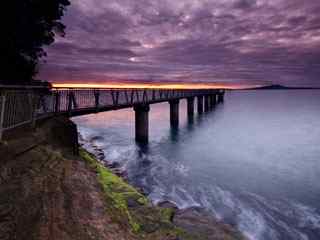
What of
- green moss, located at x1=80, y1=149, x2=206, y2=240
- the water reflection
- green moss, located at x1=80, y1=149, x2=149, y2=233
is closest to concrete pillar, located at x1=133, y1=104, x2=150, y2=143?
the water reflection

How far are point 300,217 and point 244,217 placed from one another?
2385 mm

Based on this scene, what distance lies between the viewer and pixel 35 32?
1417 centimetres

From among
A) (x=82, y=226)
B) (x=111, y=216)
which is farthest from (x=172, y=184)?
(x=82, y=226)

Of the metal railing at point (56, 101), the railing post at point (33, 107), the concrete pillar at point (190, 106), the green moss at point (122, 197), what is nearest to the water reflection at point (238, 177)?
the green moss at point (122, 197)

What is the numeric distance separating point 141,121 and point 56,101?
460 inches

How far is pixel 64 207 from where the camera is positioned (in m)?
4.64

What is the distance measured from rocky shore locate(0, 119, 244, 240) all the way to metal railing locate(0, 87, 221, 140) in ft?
2.10

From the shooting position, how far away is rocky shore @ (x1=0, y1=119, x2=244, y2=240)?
399cm

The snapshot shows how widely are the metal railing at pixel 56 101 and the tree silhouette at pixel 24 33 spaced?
8.67ft

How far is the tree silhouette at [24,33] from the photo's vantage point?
1213cm

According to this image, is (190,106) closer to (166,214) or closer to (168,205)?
(168,205)

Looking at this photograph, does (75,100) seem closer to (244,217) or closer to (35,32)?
(35,32)

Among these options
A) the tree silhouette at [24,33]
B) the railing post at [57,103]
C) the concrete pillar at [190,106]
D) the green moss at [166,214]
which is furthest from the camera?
the concrete pillar at [190,106]

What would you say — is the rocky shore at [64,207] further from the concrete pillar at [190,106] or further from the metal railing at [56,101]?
the concrete pillar at [190,106]
